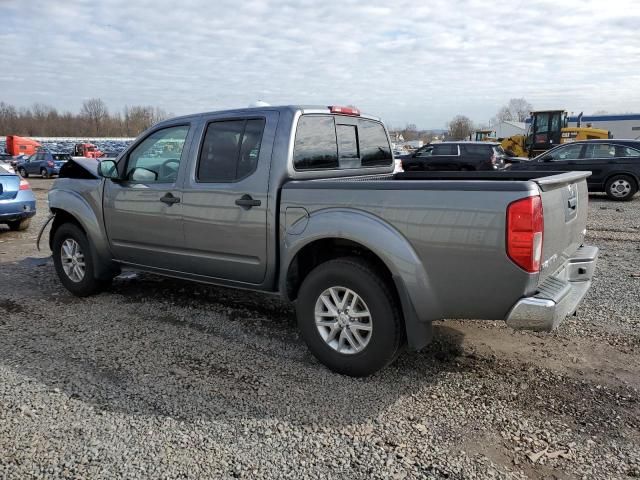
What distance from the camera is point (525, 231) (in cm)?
301

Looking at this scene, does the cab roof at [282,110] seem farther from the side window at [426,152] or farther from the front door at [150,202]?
the side window at [426,152]

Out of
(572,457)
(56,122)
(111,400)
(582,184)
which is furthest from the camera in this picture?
(56,122)

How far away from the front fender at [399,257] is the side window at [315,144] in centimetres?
79

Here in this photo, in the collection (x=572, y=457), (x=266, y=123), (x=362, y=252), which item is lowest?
(x=572, y=457)

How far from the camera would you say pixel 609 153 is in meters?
14.1

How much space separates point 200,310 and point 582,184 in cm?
371

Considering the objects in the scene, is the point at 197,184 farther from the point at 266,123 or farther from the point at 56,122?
the point at 56,122

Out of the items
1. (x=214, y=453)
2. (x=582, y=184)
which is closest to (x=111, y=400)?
(x=214, y=453)

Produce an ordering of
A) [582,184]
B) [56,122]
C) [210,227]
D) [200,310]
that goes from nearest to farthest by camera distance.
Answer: [582,184] → [210,227] → [200,310] → [56,122]

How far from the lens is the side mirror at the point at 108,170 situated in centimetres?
528

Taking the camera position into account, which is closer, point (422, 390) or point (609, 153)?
point (422, 390)

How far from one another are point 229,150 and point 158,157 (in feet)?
3.28

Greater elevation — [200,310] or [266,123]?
[266,123]

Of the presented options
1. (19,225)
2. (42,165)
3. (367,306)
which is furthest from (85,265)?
(42,165)
